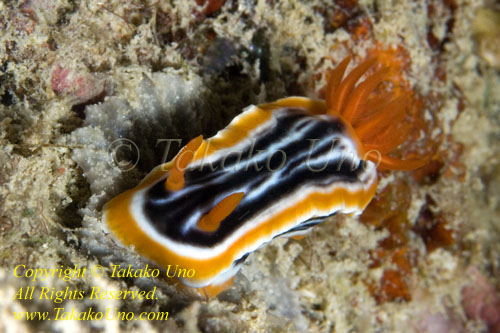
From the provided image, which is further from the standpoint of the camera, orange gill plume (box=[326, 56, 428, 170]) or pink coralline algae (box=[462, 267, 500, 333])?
pink coralline algae (box=[462, 267, 500, 333])

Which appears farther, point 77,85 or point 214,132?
point 214,132

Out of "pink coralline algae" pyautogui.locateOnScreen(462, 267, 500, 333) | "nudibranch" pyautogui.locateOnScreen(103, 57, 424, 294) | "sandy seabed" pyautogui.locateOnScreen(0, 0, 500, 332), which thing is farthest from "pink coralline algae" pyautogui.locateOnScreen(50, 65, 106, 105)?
"pink coralline algae" pyautogui.locateOnScreen(462, 267, 500, 333)

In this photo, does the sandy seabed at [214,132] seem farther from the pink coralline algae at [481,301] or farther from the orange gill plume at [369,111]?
the orange gill plume at [369,111]

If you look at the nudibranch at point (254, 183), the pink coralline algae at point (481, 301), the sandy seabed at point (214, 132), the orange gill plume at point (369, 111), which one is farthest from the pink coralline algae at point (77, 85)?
the pink coralline algae at point (481, 301)

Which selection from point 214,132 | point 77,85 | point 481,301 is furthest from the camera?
point 481,301

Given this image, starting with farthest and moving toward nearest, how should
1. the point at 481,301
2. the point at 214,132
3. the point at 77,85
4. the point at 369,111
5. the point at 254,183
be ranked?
the point at 481,301 < the point at 214,132 < the point at 369,111 < the point at 77,85 < the point at 254,183

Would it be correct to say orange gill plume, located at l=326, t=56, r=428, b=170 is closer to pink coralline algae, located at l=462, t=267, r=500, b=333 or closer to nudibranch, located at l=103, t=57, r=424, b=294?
A: nudibranch, located at l=103, t=57, r=424, b=294

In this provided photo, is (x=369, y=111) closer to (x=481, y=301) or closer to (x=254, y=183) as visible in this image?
(x=254, y=183)

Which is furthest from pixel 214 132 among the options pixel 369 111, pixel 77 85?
pixel 369 111

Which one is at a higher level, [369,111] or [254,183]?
[254,183]
